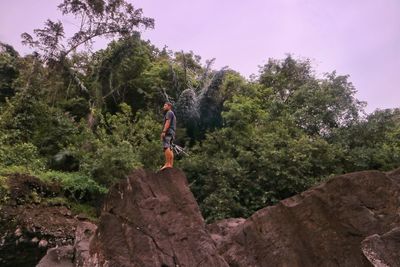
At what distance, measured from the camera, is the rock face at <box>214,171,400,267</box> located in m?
10.6

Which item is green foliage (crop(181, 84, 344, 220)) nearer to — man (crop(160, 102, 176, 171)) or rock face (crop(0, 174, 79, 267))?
rock face (crop(0, 174, 79, 267))

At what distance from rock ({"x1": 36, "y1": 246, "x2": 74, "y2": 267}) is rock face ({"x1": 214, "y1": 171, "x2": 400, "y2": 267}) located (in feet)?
14.1

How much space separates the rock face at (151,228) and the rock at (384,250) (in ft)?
11.1

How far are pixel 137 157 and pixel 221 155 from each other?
404 cm

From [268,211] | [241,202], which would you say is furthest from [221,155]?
[268,211]

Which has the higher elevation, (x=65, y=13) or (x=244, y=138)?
(x=65, y=13)

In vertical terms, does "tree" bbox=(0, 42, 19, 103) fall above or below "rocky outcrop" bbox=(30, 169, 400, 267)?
above

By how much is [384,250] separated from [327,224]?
9.82ft

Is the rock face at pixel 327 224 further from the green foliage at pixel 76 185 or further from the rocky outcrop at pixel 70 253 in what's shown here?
the green foliage at pixel 76 185

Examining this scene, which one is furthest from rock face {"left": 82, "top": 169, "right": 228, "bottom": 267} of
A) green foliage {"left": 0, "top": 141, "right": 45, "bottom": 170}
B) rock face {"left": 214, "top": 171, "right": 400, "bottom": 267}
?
green foliage {"left": 0, "top": 141, "right": 45, "bottom": 170}

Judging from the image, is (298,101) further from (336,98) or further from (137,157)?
(137,157)

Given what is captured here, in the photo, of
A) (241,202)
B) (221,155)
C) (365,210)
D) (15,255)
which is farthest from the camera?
(221,155)

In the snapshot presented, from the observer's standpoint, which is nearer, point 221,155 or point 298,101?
point 221,155

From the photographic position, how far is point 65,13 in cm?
2295
